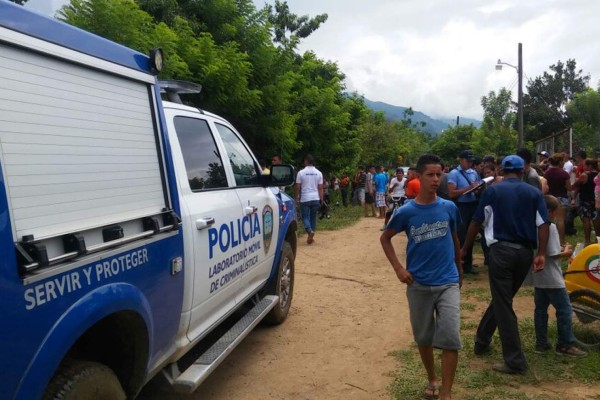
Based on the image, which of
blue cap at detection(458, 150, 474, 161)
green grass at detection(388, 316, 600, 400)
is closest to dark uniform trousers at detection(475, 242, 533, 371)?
green grass at detection(388, 316, 600, 400)

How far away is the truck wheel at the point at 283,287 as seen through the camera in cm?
535

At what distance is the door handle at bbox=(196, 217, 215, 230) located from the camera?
10.7 feet

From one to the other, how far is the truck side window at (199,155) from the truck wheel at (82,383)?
1.45 metres

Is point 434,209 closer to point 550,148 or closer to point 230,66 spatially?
point 230,66

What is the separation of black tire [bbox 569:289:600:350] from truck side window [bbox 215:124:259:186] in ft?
10.2

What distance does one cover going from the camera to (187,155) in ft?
11.8

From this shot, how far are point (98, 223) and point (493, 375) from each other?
3.31 metres

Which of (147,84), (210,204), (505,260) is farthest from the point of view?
(505,260)

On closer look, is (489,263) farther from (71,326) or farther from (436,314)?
(71,326)

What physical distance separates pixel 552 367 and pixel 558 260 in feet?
2.89

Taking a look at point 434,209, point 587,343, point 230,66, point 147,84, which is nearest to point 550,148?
point 230,66

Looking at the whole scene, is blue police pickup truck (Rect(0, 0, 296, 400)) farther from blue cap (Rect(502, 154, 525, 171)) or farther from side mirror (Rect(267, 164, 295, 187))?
blue cap (Rect(502, 154, 525, 171))

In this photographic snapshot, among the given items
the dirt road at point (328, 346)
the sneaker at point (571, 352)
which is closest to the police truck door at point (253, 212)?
the dirt road at point (328, 346)

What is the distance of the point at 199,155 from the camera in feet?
12.4
